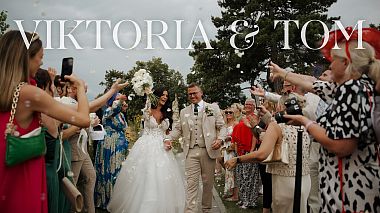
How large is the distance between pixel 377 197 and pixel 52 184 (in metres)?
2.45

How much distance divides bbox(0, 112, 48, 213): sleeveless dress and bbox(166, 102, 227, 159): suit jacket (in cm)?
447

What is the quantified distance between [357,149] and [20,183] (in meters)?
2.20

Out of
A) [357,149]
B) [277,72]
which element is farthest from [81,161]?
[357,149]

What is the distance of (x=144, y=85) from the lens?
27.3 feet

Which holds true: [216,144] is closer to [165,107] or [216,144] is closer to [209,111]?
[209,111]

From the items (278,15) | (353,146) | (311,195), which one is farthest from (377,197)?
(278,15)

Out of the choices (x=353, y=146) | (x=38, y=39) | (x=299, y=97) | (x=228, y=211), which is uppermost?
(x=38, y=39)

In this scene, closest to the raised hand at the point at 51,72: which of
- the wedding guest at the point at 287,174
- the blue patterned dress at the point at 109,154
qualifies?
the wedding guest at the point at 287,174

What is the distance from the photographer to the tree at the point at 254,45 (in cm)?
2384

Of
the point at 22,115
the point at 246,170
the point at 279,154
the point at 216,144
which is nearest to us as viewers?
the point at 22,115

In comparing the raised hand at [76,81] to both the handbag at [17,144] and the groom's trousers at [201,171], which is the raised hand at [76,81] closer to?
the handbag at [17,144]

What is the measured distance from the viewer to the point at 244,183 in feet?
29.8

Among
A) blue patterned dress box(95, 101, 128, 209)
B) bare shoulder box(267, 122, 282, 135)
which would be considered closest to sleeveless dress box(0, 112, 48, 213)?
bare shoulder box(267, 122, 282, 135)

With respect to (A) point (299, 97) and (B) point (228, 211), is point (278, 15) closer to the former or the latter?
(B) point (228, 211)
